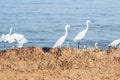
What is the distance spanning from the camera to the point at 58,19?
34156 mm

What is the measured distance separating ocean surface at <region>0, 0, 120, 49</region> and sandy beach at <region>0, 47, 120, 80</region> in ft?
45.4

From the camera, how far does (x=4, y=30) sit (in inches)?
1161

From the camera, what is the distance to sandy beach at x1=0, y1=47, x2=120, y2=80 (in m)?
9.67

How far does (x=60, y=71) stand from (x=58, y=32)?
20.1 m

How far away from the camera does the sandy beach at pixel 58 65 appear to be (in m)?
9.67

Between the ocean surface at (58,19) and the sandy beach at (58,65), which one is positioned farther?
the ocean surface at (58,19)

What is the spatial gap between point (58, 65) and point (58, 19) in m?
24.3

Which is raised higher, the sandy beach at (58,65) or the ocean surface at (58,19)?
the ocean surface at (58,19)

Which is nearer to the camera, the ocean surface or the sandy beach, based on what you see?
the sandy beach

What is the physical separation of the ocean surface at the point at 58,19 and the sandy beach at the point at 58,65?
1385cm

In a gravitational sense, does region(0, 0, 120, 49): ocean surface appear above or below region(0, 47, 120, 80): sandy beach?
above

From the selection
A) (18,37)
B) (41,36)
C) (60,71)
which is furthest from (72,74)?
(41,36)

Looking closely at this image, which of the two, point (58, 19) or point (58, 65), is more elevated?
point (58, 19)

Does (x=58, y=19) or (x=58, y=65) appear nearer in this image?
(x=58, y=65)
